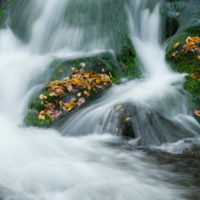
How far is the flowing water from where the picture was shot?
297cm

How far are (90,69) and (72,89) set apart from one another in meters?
0.91

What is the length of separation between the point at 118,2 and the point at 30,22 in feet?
9.27

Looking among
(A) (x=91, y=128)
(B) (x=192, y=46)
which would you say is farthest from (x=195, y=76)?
(A) (x=91, y=128)

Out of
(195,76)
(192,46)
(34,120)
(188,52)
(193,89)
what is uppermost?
(192,46)

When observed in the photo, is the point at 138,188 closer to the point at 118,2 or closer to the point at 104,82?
the point at 104,82

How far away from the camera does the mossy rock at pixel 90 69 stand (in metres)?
5.44

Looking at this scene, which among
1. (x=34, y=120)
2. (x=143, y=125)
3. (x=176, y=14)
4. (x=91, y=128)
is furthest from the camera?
(x=176, y=14)

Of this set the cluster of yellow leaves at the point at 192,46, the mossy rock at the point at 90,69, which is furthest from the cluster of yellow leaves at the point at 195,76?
the mossy rock at the point at 90,69

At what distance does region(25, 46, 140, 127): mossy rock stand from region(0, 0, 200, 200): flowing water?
0.21 m

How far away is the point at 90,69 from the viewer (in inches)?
253

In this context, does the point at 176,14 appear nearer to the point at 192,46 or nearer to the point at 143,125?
the point at 192,46

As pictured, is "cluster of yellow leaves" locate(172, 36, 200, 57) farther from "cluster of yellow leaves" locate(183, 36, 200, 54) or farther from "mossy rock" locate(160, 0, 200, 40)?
"mossy rock" locate(160, 0, 200, 40)

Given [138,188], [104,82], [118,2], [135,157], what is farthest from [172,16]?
[138,188]

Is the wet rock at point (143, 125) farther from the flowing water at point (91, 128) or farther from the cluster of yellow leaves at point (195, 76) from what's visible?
the cluster of yellow leaves at point (195, 76)
